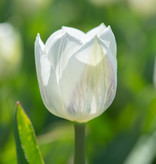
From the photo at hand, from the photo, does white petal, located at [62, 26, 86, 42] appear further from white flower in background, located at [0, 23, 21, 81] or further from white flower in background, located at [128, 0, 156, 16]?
white flower in background, located at [128, 0, 156, 16]

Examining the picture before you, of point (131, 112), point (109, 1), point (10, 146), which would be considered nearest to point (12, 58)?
point (10, 146)

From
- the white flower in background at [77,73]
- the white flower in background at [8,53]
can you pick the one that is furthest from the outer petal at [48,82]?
the white flower in background at [8,53]

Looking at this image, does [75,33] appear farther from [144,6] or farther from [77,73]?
[144,6]

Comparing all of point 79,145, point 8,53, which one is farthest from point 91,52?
point 8,53

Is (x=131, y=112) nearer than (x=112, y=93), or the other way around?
(x=112, y=93)

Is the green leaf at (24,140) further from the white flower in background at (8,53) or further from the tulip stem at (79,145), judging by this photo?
the white flower in background at (8,53)

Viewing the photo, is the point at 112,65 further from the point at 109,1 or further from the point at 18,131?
the point at 109,1
